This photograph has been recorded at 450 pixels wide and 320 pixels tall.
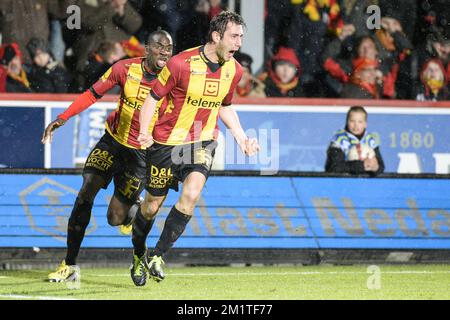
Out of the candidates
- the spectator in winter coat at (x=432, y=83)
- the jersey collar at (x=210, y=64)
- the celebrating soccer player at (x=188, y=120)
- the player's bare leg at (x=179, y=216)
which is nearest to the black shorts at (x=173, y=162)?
the celebrating soccer player at (x=188, y=120)

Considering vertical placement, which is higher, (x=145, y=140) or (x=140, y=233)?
(x=145, y=140)

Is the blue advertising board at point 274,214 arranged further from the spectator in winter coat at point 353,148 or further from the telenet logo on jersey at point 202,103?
the telenet logo on jersey at point 202,103

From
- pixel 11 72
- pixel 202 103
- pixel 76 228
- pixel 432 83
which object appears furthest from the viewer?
pixel 432 83

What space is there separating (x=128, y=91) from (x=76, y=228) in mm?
1269

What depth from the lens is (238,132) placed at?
9.39 meters

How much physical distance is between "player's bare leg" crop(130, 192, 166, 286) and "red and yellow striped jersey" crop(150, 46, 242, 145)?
21.1 inches

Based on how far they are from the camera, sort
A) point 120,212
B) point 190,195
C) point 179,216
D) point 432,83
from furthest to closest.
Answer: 1. point 432,83
2. point 120,212
3. point 179,216
4. point 190,195

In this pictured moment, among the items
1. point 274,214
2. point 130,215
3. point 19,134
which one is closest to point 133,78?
point 130,215

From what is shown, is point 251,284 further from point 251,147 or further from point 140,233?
point 251,147

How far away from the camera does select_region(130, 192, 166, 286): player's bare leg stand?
9586 millimetres

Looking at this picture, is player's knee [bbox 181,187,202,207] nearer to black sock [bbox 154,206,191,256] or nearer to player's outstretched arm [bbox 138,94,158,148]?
black sock [bbox 154,206,191,256]

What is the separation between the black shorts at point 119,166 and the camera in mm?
10141

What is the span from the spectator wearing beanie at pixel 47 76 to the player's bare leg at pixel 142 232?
15.7 ft

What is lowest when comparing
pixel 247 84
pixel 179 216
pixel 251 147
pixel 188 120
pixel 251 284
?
pixel 251 284
